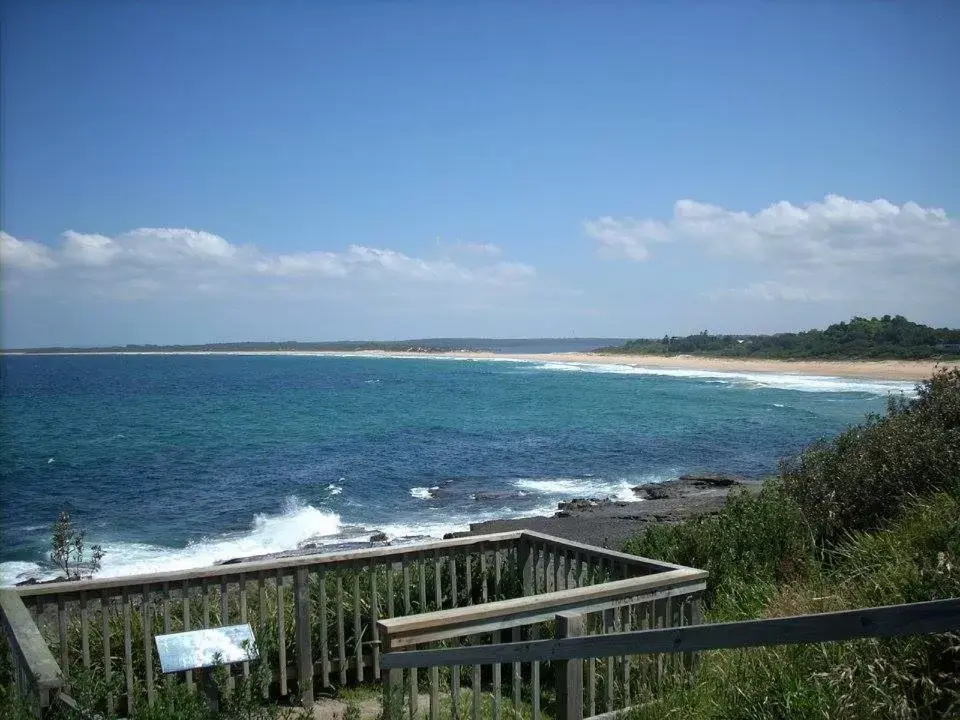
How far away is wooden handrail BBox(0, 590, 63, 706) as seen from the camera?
398 cm

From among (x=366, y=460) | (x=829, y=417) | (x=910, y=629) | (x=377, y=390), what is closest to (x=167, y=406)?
(x=377, y=390)

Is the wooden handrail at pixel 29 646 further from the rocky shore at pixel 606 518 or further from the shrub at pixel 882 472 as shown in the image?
the rocky shore at pixel 606 518

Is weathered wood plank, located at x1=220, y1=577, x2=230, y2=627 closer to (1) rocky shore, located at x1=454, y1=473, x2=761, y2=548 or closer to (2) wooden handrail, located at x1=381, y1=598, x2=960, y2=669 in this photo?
(2) wooden handrail, located at x1=381, y1=598, x2=960, y2=669

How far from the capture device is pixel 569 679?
4730mm

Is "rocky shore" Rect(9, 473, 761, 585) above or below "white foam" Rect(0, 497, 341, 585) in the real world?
above

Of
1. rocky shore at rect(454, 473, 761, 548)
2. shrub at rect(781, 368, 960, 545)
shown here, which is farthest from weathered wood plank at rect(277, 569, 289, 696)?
rocky shore at rect(454, 473, 761, 548)

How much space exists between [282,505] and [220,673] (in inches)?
990

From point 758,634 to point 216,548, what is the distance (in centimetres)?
2246

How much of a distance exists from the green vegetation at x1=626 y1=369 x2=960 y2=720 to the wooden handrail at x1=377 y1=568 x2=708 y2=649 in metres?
0.59

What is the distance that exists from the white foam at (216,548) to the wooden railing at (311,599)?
14.1 metres

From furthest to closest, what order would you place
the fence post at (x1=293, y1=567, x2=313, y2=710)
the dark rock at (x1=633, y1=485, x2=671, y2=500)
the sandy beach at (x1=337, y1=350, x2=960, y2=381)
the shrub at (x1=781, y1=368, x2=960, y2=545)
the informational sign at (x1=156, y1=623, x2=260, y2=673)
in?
the sandy beach at (x1=337, y1=350, x2=960, y2=381)
the dark rock at (x1=633, y1=485, x2=671, y2=500)
the shrub at (x1=781, y1=368, x2=960, y2=545)
the fence post at (x1=293, y1=567, x2=313, y2=710)
the informational sign at (x1=156, y1=623, x2=260, y2=673)

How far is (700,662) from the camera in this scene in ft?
19.5

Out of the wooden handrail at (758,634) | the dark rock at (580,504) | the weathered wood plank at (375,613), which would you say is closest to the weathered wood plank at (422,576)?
the weathered wood plank at (375,613)

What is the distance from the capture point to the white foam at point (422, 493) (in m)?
29.7
